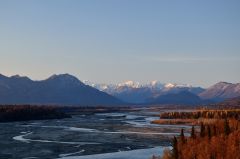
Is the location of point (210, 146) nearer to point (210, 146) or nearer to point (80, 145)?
point (210, 146)

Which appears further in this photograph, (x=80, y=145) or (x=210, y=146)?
(x=80, y=145)

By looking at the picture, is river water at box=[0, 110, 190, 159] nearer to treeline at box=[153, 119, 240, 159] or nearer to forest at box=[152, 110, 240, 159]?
forest at box=[152, 110, 240, 159]

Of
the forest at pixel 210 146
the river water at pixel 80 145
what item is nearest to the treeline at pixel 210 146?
the forest at pixel 210 146

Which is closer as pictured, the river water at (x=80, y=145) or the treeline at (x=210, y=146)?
the treeline at (x=210, y=146)

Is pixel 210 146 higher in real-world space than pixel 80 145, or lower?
higher

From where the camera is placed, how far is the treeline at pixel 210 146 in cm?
6856

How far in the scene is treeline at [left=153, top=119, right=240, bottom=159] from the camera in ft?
225

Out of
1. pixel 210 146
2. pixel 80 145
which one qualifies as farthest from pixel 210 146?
pixel 80 145

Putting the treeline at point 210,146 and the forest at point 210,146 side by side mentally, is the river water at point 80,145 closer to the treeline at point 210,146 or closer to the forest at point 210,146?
the forest at point 210,146

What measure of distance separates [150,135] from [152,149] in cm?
2941

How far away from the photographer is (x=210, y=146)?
238 ft

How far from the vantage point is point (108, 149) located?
93.3m

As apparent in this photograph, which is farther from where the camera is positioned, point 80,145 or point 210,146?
point 80,145

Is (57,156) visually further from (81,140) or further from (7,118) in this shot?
(7,118)
